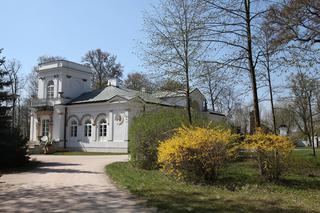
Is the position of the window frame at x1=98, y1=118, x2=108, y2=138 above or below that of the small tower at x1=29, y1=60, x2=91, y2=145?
below

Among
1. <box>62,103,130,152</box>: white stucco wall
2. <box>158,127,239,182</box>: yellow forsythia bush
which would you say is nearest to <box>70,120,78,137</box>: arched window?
<box>62,103,130,152</box>: white stucco wall

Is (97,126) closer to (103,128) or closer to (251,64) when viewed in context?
(103,128)

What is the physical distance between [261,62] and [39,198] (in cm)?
968

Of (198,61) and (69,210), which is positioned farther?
Result: (198,61)

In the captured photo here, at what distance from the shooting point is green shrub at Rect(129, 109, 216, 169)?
18.8 m

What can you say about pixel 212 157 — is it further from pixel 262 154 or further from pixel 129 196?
pixel 129 196

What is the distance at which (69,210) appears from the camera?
8883 millimetres

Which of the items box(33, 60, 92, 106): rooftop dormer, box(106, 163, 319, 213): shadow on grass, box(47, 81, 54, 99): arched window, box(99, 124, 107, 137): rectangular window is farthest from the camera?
box(47, 81, 54, 99): arched window

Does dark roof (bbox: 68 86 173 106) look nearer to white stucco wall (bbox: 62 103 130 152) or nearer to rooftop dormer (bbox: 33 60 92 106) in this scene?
white stucco wall (bbox: 62 103 130 152)

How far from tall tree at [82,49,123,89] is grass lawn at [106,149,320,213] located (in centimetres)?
4970

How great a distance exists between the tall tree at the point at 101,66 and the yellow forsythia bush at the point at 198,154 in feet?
169

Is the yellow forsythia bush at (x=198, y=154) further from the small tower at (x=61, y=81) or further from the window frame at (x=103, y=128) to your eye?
the small tower at (x=61, y=81)

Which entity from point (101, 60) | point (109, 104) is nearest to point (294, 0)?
point (109, 104)

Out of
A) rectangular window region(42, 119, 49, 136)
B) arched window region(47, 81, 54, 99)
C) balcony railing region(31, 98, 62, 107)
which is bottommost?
rectangular window region(42, 119, 49, 136)
